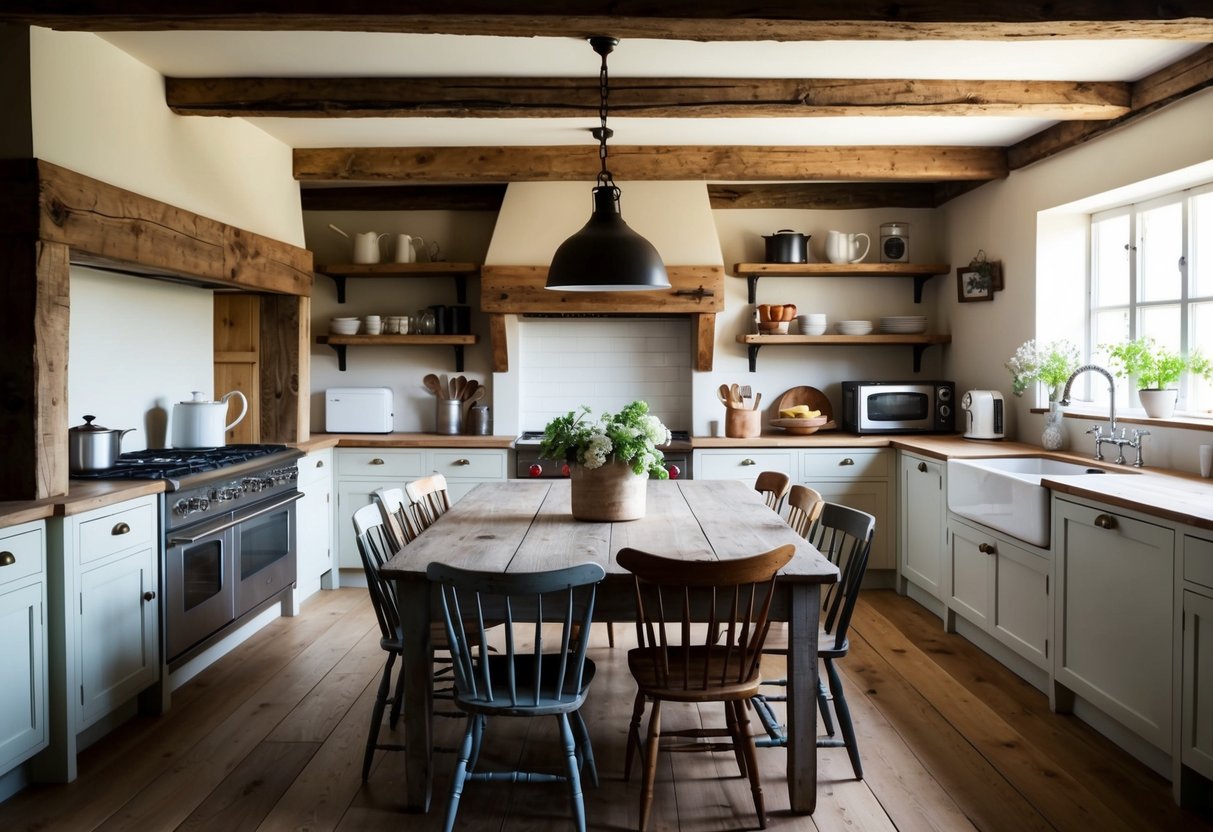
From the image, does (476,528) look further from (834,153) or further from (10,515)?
(834,153)

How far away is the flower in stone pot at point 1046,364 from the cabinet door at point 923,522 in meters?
0.63

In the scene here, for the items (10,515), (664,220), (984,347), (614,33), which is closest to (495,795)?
(10,515)

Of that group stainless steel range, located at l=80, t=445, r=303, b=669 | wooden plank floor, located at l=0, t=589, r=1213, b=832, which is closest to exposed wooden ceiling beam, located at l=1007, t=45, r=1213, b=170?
wooden plank floor, located at l=0, t=589, r=1213, b=832

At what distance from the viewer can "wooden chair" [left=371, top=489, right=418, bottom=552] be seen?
316 centimetres

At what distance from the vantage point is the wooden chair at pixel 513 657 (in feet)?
7.59

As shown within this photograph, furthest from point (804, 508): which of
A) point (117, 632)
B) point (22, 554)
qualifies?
point (22, 554)

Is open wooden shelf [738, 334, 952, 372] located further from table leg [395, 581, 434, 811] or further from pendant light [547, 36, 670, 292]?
table leg [395, 581, 434, 811]

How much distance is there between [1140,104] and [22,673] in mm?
4596

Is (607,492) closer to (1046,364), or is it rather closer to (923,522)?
(923,522)

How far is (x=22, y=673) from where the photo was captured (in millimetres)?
2650

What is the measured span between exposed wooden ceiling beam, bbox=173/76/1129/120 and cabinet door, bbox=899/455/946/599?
1.72 metres

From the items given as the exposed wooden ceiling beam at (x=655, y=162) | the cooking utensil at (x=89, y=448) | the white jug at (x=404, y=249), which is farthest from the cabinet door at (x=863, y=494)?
the cooking utensil at (x=89, y=448)

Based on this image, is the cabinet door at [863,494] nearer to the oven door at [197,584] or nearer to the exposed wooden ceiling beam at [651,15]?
the exposed wooden ceiling beam at [651,15]

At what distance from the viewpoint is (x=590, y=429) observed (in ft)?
10.3
